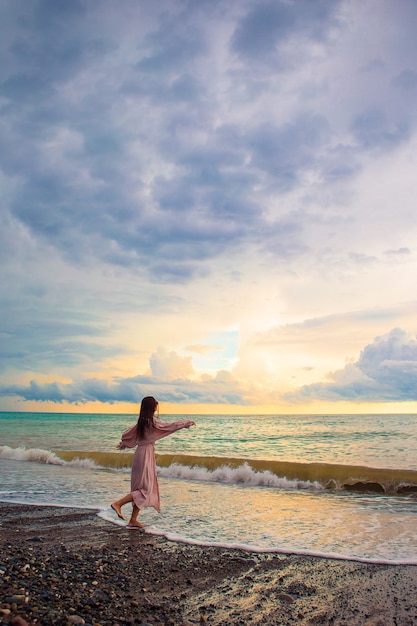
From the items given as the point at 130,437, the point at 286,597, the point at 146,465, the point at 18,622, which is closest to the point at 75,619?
the point at 18,622

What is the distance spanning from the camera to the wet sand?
14.1 ft

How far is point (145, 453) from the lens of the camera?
28.5 feet

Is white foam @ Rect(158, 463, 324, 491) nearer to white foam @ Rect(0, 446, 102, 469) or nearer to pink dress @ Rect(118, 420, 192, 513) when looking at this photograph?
white foam @ Rect(0, 446, 102, 469)

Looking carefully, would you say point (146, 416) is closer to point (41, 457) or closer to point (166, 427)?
point (166, 427)

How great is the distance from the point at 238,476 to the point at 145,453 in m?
8.48

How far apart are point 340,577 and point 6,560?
4184mm

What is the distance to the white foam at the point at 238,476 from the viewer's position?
15.2 metres

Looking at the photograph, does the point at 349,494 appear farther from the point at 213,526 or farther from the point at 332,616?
the point at 332,616

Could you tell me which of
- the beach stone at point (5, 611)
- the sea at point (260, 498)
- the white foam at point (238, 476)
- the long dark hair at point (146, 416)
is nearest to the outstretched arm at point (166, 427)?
the long dark hair at point (146, 416)

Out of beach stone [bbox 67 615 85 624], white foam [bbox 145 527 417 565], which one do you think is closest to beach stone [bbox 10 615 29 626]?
beach stone [bbox 67 615 85 624]

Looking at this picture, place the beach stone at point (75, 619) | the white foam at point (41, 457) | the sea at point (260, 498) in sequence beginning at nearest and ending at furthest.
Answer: the beach stone at point (75, 619)
the sea at point (260, 498)
the white foam at point (41, 457)

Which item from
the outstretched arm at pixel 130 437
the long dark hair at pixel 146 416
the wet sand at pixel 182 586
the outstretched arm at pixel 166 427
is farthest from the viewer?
the outstretched arm at pixel 130 437

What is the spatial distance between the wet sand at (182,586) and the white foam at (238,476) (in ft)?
28.6

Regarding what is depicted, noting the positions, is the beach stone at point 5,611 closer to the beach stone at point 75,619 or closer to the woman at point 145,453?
the beach stone at point 75,619
